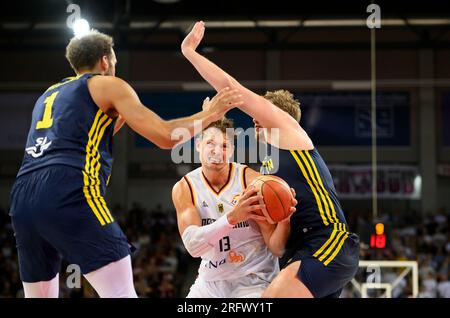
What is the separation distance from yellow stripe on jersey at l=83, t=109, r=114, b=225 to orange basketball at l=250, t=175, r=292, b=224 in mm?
999

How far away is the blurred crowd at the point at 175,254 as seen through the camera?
517 inches

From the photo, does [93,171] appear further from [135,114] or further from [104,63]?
[104,63]

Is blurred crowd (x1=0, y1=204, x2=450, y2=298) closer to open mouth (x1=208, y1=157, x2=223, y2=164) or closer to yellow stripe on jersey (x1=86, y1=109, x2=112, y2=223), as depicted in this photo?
open mouth (x1=208, y1=157, x2=223, y2=164)

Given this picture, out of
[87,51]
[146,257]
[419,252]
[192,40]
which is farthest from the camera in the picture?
[419,252]

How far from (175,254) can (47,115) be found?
1233 centimetres

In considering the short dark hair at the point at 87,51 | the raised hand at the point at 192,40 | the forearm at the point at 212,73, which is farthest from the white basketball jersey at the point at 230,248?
the short dark hair at the point at 87,51

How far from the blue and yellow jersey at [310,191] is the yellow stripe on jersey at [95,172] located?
1.23 meters

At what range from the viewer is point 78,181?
3.71 m

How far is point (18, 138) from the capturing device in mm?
18625

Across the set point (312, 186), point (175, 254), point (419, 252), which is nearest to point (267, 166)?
point (312, 186)

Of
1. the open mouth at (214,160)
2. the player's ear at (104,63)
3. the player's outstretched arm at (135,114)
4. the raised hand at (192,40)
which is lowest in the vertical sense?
the open mouth at (214,160)

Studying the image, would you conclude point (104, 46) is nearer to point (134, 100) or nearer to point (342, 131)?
point (134, 100)

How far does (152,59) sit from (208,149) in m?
14.8

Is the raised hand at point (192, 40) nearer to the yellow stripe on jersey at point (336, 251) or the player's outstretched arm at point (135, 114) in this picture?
the player's outstretched arm at point (135, 114)
